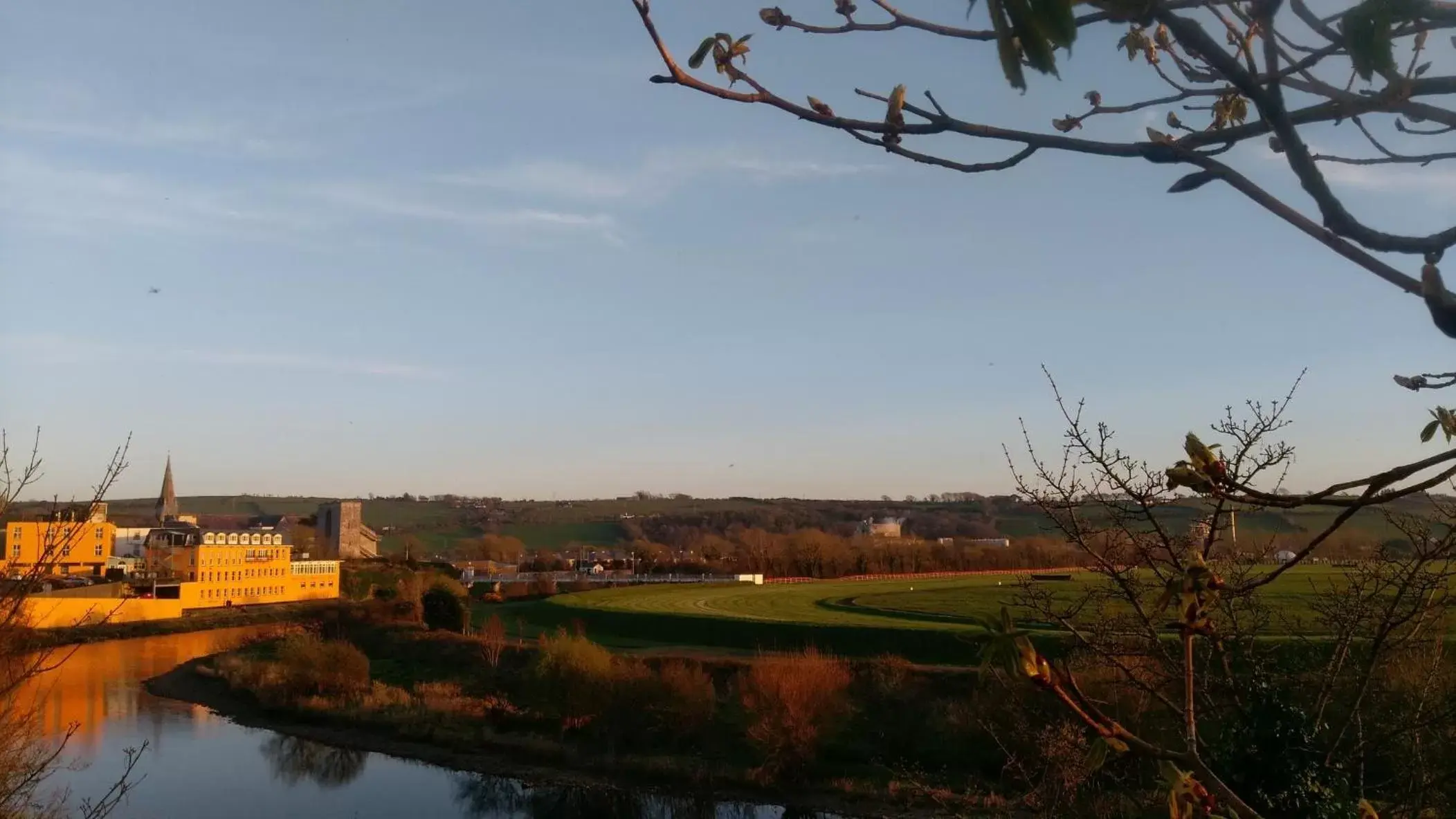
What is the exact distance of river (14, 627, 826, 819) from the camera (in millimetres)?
19984

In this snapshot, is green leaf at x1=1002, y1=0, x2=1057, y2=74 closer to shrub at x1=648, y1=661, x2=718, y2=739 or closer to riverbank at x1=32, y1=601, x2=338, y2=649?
shrub at x1=648, y1=661, x2=718, y2=739

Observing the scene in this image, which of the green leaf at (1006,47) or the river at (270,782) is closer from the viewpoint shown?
the green leaf at (1006,47)

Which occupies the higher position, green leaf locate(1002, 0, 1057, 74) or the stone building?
green leaf locate(1002, 0, 1057, 74)

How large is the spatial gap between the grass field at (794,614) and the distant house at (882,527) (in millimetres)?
29864

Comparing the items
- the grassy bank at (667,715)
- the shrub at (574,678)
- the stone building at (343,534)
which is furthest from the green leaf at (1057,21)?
the stone building at (343,534)

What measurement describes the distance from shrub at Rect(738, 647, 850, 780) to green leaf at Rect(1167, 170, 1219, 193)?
69.1ft

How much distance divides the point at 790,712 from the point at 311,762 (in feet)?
35.6

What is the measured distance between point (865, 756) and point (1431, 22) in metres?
22.4

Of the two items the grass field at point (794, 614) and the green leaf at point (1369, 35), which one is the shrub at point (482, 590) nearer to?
the grass field at point (794, 614)

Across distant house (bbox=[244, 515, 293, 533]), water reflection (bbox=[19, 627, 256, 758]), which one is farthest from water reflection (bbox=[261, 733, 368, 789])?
distant house (bbox=[244, 515, 293, 533])

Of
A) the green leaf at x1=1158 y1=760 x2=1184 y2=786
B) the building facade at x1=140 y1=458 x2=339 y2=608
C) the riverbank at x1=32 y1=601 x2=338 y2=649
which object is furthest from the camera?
the building facade at x1=140 y1=458 x2=339 y2=608

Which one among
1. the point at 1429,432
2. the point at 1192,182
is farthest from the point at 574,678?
the point at 1192,182

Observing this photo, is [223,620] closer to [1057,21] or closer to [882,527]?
[1057,21]

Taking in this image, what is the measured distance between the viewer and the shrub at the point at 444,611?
39.4 meters
